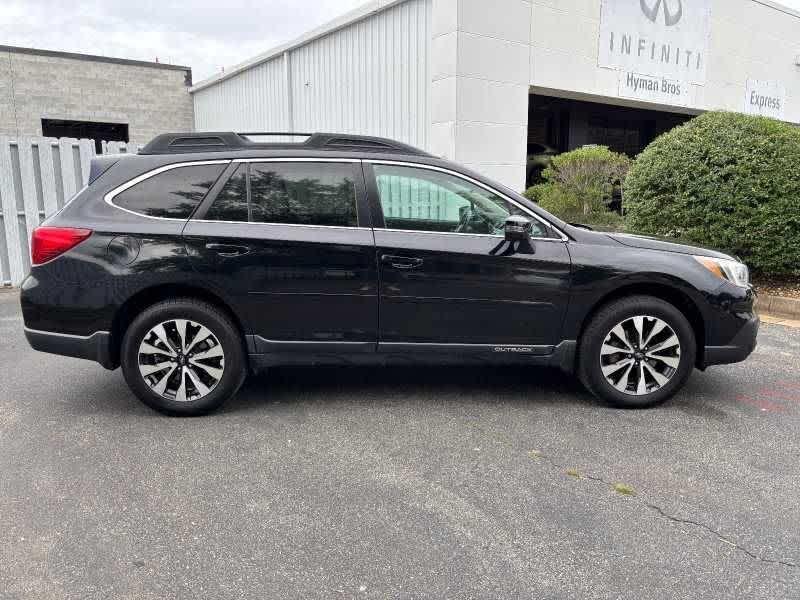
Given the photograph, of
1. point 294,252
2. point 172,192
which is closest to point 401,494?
point 294,252

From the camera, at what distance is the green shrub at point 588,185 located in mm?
9797

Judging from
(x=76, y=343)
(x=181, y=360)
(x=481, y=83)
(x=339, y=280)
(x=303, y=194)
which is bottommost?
(x=181, y=360)

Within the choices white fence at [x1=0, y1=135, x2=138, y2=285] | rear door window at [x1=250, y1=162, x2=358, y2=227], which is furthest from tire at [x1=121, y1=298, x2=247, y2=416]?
white fence at [x1=0, y1=135, x2=138, y2=285]

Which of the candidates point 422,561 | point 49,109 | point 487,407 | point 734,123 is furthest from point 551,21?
point 49,109

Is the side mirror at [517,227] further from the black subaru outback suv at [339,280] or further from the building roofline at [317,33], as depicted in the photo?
the building roofline at [317,33]

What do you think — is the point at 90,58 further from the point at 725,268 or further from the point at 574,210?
the point at 725,268

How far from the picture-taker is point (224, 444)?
372 cm

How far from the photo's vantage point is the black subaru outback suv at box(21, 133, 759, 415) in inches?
157

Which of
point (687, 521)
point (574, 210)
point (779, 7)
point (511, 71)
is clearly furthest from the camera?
point (779, 7)

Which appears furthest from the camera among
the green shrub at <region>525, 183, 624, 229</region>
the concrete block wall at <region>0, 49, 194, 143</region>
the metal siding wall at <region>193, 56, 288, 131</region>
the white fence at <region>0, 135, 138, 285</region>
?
the concrete block wall at <region>0, 49, 194, 143</region>

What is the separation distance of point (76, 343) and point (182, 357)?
673 mm

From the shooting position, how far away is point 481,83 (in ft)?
34.5

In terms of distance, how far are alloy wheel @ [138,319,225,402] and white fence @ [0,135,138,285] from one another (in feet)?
20.6

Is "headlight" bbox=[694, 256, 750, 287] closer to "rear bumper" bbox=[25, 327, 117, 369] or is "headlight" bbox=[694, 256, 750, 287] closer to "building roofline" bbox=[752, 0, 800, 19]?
"rear bumper" bbox=[25, 327, 117, 369]
